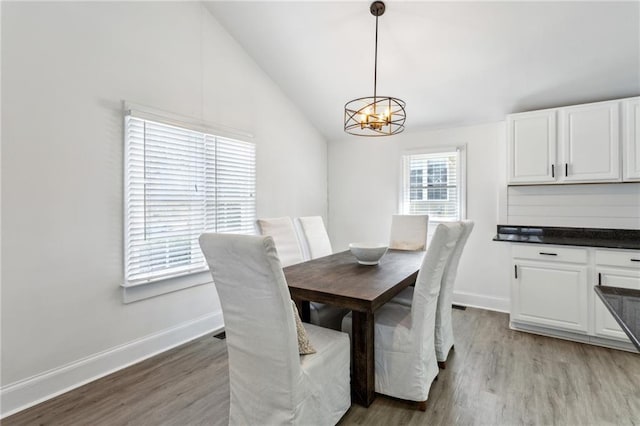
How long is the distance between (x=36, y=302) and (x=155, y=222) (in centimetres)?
94

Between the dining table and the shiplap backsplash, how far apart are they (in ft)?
6.65

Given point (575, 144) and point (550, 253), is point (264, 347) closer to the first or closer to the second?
point (550, 253)

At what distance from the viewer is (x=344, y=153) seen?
4.96 metres

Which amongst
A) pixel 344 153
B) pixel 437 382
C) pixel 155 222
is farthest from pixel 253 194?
pixel 437 382

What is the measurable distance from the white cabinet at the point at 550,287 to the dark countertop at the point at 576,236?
0.34 ft

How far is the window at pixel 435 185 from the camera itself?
407 cm

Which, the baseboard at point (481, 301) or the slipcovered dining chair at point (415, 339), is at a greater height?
the slipcovered dining chair at point (415, 339)

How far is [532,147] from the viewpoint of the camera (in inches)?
131

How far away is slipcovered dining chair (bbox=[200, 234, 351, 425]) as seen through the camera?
139cm

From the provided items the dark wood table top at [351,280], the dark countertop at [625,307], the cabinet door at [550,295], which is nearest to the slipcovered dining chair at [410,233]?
the dark wood table top at [351,280]

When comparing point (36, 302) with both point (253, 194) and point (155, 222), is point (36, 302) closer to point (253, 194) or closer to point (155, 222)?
point (155, 222)

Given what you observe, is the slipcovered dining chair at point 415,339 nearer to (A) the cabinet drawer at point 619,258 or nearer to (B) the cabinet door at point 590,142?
(A) the cabinet drawer at point 619,258

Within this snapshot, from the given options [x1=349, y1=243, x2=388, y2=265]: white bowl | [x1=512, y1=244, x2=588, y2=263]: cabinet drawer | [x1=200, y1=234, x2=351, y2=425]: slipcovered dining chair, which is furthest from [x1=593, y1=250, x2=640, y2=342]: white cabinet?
[x1=200, y1=234, x2=351, y2=425]: slipcovered dining chair

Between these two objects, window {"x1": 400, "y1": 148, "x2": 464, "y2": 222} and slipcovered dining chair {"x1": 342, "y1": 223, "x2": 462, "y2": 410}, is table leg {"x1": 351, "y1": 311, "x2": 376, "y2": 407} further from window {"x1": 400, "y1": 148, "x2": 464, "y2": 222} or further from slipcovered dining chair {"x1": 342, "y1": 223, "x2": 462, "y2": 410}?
window {"x1": 400, "y1": 148, "x2": 464, "y2": 222}
